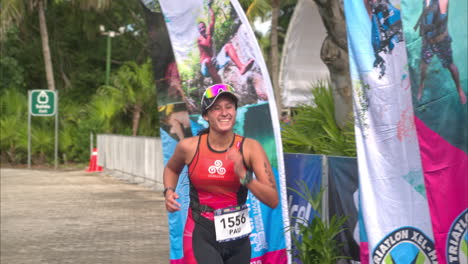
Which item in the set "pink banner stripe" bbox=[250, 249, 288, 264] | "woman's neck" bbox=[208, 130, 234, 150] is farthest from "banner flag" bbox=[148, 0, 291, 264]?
"woman's neck" bbox=[208, 130, 234, 150]

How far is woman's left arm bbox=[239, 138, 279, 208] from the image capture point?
4.66m

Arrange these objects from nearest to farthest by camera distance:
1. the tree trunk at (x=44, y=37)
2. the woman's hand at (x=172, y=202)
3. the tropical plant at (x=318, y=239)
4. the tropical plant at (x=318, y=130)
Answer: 1. the woman's hand at (x=172, y=202)
2. the tropical plant at (x=318, y=239)
3. the tropical plant at (x=318, y=130)
4. the tree trunk at (x=44, y=37)

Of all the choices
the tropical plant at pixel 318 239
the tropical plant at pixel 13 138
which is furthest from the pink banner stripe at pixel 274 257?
the tropical plant at pixel 13 138

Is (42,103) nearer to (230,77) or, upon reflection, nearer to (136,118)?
(136,118)

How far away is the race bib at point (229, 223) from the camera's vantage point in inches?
193

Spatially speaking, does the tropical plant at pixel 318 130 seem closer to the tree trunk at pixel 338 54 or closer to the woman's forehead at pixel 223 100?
the tree trunk at pixel 338 54

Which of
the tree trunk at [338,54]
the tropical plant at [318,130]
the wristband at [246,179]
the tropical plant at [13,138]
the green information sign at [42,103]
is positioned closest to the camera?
the wristband at [246,179]

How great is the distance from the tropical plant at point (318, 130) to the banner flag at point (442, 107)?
316cm

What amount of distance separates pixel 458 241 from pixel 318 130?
4318mm

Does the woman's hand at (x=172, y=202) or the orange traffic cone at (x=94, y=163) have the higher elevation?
the woman's hand at (x=172, y=202)

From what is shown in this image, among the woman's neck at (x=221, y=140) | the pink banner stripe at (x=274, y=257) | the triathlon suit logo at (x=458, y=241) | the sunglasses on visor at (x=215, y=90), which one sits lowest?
the pink banner stripe at (x=274, y=257)

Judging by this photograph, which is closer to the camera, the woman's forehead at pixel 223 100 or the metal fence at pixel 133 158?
the woman's forehead at pixel 223 100

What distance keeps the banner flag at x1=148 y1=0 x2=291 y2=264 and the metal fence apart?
11.5 m

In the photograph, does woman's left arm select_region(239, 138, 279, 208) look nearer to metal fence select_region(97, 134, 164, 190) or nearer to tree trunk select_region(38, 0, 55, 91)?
metal fence select_region(97, 134, 164, 190)
